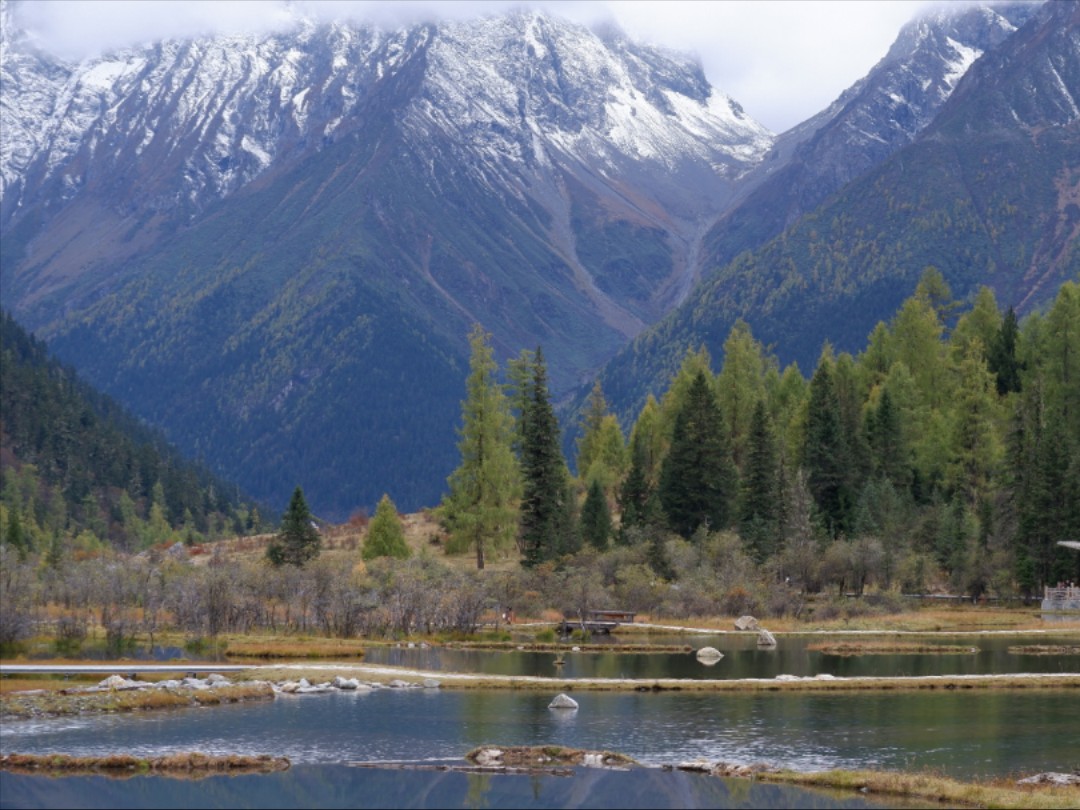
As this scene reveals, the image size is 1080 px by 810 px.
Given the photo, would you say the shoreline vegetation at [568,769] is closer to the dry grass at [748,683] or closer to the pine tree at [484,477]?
the dry grass at [748,683]

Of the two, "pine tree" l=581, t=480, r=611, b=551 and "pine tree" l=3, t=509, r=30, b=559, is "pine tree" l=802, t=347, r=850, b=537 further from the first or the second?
"pine tree" l=3, t=509, r=30, b=559

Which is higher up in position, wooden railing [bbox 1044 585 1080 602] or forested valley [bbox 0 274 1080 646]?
forested valley [bbox 0 274 1080 646]

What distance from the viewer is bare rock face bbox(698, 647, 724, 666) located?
305 ft

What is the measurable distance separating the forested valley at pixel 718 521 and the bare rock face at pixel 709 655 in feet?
67.4

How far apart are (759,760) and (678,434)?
80577 millimetres

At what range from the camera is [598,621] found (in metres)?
114

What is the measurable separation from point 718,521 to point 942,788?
276ft

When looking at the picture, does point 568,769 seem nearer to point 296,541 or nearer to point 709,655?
point 709,655

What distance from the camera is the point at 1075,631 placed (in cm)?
10406

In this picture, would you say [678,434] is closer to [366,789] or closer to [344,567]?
[344,567]

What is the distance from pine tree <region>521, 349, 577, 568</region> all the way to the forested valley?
205 mm

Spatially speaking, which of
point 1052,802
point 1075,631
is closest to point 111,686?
point 1052,802

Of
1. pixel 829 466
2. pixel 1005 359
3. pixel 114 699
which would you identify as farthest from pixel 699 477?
pixel 114 699

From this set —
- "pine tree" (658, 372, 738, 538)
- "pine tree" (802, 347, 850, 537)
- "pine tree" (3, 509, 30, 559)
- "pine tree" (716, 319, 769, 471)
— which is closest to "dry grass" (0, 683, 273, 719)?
"pine tree" (658, 372, 738, 538)
